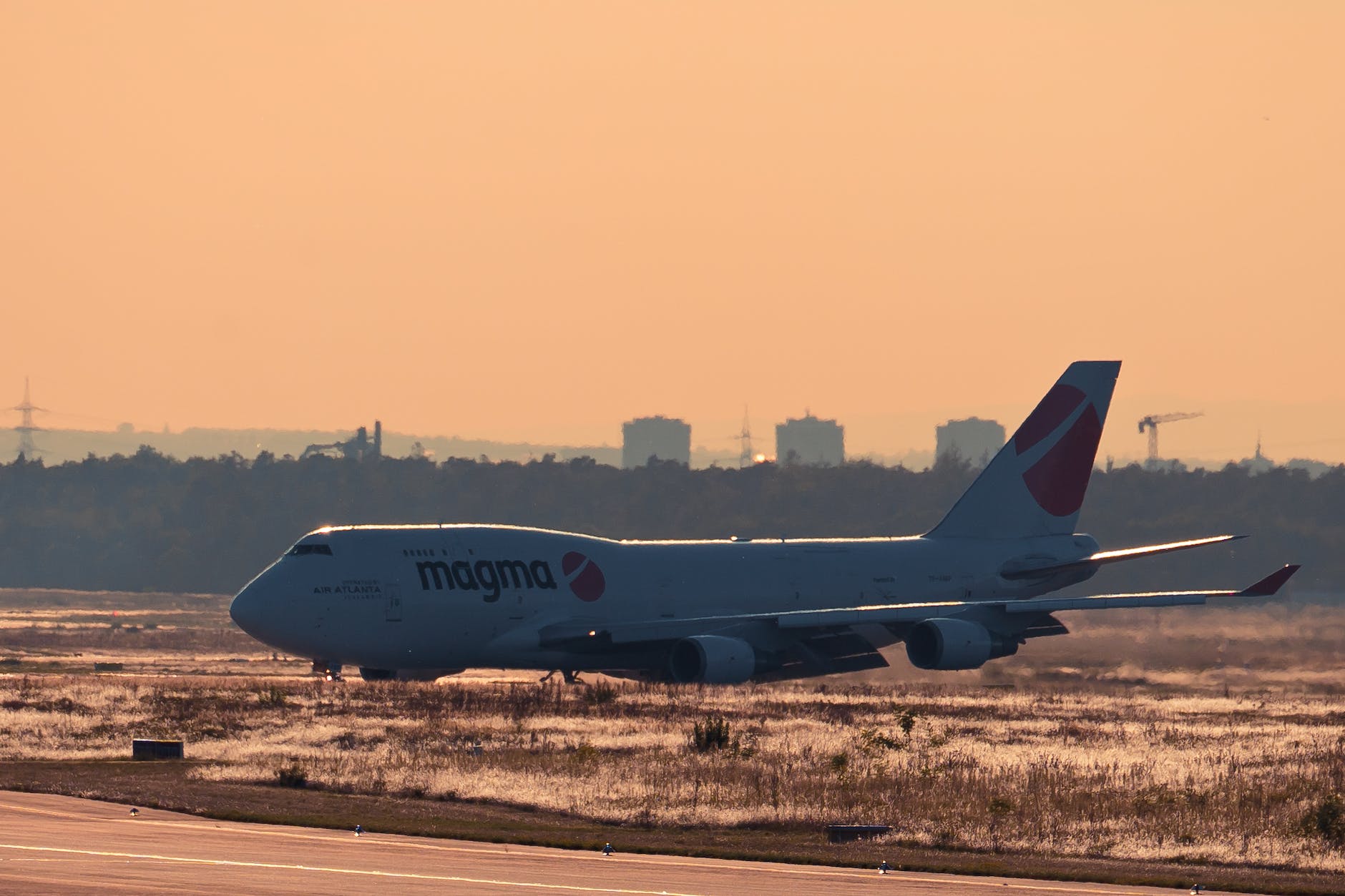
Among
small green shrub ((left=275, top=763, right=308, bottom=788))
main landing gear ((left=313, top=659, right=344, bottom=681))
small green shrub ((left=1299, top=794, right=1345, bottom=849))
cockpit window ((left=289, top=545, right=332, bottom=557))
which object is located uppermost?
cockpit window ((left=289, top=545, right=332, bottom=557))

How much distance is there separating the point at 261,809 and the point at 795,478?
170 meters

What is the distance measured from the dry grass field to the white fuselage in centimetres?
127

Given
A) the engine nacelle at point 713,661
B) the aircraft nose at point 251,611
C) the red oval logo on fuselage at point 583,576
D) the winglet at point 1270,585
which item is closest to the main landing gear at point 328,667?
the aircraft nose at point 251,611

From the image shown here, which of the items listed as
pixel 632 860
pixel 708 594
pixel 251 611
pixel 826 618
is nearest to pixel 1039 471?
pixel 708 594

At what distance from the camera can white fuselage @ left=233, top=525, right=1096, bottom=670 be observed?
53.8 meters

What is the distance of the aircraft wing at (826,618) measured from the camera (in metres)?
56.9

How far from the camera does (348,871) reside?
21734 millimetres

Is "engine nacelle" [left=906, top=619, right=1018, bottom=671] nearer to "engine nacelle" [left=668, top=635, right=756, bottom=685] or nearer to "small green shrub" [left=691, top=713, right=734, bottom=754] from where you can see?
"engine nacelle" [left=668, top=635, right=756, bottom=685]

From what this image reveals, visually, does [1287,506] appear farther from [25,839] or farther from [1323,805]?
[25,839]

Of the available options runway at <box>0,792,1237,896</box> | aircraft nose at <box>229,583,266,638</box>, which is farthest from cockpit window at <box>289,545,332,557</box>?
runway at <box>0,792,1237,896</box>

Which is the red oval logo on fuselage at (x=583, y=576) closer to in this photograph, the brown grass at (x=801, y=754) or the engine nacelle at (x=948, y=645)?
Answer: the brown grass at (x=801, y=754)

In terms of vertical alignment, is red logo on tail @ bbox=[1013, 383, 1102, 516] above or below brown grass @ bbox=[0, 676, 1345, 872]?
above

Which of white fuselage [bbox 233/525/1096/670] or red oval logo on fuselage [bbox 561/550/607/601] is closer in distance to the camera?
white fuselage [bbox 233/525/1096/670]

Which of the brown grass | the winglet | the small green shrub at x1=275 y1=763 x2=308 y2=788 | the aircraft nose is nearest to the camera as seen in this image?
the brown grass
